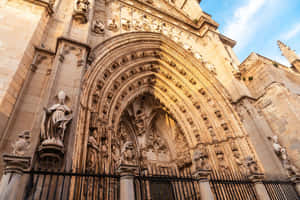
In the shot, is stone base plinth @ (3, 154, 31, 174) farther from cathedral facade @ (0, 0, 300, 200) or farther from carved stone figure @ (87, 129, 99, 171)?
carved stone figure @ (87, 129, 99, 171)

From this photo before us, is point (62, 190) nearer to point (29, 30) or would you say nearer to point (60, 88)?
point (60, 88)

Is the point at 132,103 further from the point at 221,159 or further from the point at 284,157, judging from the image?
the point at 284,157

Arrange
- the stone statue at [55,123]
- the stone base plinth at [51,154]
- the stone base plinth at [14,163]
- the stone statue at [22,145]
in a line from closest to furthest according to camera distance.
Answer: the stone base plinth at [14,163] < the stone statue at [22,145] < the stone base plinth at [51,154] < the stone statue at [55,123]

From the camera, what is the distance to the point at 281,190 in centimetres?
583

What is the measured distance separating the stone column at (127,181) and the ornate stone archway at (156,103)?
1838 mm

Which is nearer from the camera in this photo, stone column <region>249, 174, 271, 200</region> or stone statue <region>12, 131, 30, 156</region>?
stone statue <region>12, 131, 30, 156</region>

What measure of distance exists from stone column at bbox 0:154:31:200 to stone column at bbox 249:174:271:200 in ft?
18.6

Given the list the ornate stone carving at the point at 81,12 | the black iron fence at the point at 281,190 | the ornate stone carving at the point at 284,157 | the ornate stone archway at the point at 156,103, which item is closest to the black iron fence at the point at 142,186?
the black iron fence at the point at 281,190

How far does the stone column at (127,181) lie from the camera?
311 centimetres

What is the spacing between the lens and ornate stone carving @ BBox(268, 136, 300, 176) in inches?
259

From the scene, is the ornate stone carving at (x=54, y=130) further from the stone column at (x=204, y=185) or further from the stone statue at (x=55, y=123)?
the stone column at (x=204, y=185)

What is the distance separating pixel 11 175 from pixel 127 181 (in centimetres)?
176

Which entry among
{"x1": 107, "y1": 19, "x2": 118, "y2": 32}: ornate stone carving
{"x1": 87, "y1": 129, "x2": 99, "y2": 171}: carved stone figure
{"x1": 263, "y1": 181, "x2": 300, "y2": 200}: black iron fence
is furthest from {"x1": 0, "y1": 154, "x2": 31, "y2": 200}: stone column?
{"x1": 107, "y1": 19, "x2": 118, "y2": 32}: ornate stone carving

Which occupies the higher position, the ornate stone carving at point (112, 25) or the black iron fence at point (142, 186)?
the ornate stone carving at point (112, 25)
